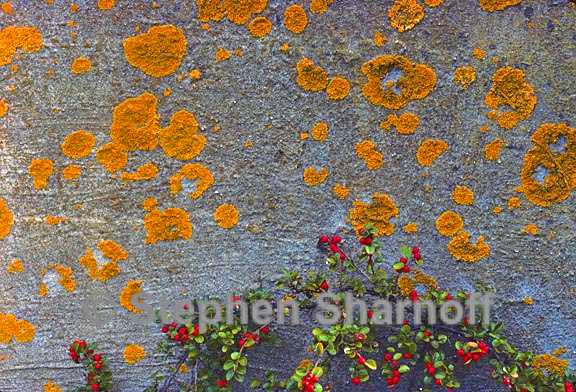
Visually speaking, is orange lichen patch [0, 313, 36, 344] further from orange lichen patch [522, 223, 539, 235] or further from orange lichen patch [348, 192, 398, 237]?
orange lichen patch [522, 223, 539, 235]

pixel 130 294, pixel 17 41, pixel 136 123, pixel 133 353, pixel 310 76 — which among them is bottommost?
pixel 133 353

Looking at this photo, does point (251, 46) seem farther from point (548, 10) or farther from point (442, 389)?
point (442, 389)

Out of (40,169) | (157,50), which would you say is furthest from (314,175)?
(40,169)

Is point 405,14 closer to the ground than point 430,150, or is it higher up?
higher up

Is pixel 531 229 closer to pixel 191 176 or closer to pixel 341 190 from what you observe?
pixel 341 190

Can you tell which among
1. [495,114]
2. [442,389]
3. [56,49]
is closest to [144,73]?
[56,49]

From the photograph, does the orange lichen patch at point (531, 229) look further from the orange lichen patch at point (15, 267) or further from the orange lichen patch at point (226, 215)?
the orange lichen patch at point (15, 267)

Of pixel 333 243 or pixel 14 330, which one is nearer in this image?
pixel 333 243
